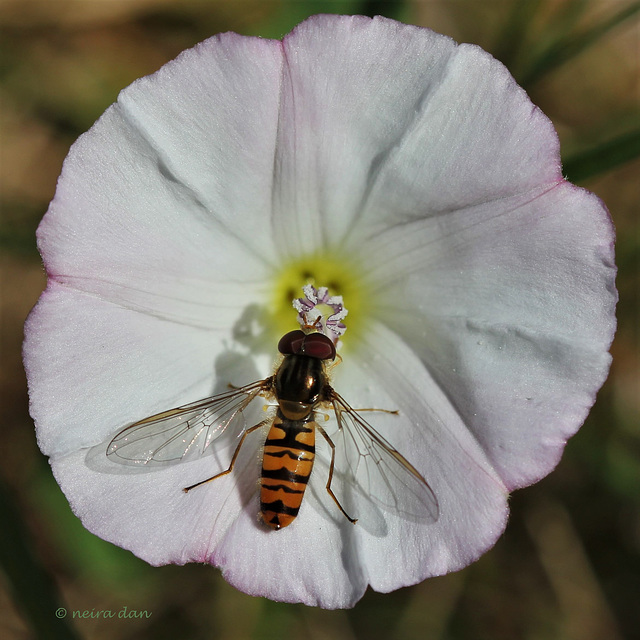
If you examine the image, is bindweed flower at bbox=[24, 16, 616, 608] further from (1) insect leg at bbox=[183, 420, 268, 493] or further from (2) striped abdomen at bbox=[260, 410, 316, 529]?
A: (2) striped abdomen at bbox=[260, 410, 316, 529]

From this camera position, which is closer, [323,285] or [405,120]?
[405,120]

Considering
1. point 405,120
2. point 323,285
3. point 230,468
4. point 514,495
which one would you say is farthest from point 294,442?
point 514,495

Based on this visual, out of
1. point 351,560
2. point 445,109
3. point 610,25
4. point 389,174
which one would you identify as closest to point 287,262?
point 389,174

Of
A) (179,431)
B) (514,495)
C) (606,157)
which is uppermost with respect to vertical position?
(606,157)

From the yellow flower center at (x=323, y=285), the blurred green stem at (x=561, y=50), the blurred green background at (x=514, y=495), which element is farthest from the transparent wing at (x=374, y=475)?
the blurred green stem at (x=561, y=50)

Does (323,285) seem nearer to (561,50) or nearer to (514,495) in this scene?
(561,50)

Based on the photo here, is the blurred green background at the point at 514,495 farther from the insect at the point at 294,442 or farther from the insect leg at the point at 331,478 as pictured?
the insect leg at the point at 331,478

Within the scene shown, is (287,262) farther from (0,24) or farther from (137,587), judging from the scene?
(0,24)

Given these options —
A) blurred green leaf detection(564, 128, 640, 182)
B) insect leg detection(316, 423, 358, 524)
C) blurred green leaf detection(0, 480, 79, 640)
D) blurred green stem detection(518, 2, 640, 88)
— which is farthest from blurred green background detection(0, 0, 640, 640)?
insect leg detection(316, 423, 358, 524)
